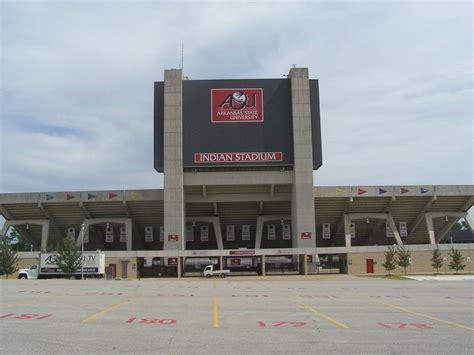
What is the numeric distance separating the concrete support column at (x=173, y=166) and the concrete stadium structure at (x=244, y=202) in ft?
0.44

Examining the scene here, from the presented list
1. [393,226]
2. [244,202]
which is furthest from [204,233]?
[393,226]

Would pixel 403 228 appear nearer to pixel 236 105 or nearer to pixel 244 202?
pixel 244 202

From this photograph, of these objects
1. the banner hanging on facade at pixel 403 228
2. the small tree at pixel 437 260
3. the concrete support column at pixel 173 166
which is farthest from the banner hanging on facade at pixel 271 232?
the small tree at pixel 437 260

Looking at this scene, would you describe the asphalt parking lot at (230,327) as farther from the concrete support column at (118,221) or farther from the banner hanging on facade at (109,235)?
the banner hanging on facade at (109,235)

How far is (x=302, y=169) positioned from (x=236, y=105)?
12667mm

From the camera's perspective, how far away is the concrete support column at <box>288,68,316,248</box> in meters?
66.6

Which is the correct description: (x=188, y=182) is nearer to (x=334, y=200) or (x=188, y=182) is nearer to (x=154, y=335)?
(x=334, y=200)

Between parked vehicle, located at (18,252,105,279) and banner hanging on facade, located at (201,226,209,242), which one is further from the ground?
banner hanging on facade, located at (201,226,209,242)

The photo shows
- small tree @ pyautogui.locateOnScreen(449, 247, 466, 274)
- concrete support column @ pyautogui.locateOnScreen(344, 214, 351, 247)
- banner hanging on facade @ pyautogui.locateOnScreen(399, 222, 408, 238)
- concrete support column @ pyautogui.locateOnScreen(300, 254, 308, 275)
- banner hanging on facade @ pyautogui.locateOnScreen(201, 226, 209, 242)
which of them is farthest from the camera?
banner hanging on facade @ pyautogui.locateOnScreen(201, 226, 209, 242)

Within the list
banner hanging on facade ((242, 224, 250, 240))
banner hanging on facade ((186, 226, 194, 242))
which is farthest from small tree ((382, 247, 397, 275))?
banner hanging on facade ((186, 226, 194, 242))

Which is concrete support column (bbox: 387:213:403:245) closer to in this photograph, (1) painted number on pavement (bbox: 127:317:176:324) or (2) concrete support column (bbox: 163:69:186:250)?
(2) concrete support column (bbox: 163:69:186:250)

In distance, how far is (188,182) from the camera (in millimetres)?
67750

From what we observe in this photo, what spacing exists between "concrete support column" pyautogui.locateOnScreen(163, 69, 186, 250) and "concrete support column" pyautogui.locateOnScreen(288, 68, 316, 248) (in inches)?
603

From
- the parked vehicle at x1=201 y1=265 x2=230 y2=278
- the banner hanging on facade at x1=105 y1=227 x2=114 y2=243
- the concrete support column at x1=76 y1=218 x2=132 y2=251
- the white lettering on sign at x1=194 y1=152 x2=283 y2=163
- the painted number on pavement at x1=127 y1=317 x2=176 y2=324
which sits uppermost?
the white lettering on sign at x1=194 y1=152 x2=283 y2=163
